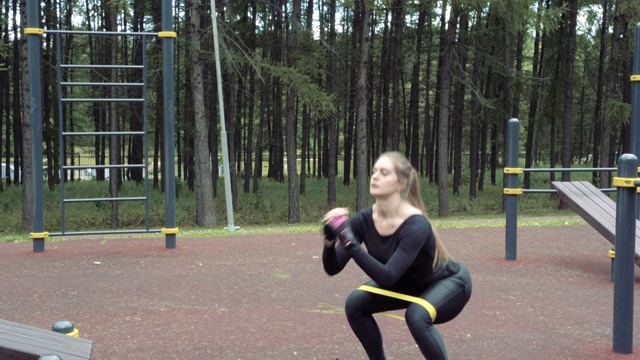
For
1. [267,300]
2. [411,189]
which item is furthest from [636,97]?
[411,189]

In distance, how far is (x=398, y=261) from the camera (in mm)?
3631

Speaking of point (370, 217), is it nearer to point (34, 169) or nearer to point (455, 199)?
point (34, 169)

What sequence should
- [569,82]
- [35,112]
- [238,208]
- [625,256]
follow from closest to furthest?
1. [625,256]
2. [35,112]
3. [569,82]
4. [238,208]

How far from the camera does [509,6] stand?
1822cm

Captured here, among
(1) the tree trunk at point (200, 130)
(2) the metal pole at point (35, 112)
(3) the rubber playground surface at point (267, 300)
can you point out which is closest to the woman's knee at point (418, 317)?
(3) the rubber playground surface at point (267, 300)

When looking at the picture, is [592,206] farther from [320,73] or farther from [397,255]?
[320,73]

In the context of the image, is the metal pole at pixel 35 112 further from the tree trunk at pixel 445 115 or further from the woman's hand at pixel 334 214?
the tree trunk at pixel 445 115

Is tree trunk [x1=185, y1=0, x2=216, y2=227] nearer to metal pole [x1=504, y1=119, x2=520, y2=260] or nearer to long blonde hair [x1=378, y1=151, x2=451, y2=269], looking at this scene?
metal pole [x1=504, y1=119, x2=520, y2=260]

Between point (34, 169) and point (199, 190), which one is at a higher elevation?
point (34, 169)

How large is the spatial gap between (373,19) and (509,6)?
55.9ft

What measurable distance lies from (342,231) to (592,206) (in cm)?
524

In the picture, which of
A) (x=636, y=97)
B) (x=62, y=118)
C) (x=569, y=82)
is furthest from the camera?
(x=569, y=82)

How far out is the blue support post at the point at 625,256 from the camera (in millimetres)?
4840

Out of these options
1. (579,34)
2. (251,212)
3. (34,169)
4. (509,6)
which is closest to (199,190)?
(251,212)
